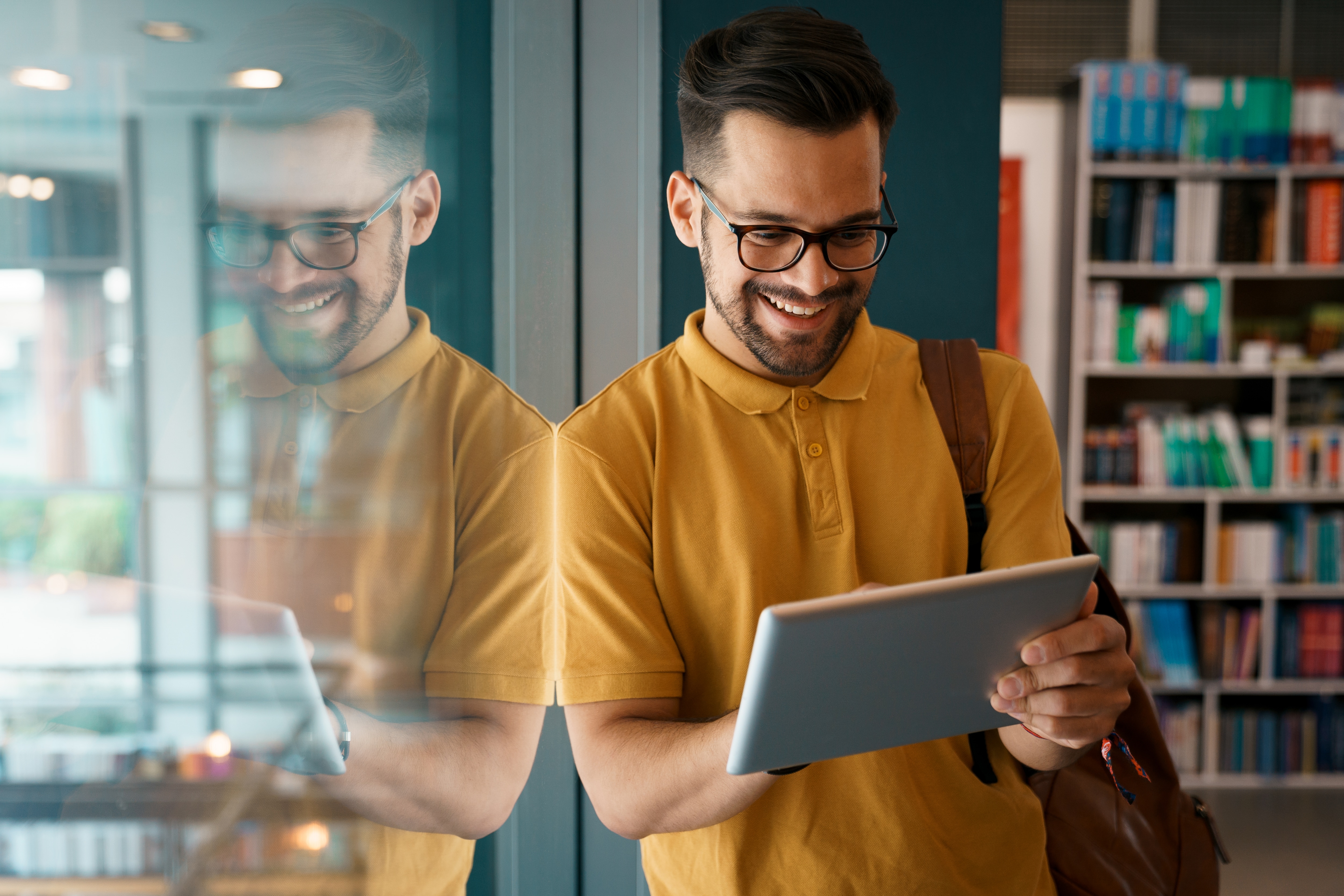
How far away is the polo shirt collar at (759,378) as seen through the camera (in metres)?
1.12

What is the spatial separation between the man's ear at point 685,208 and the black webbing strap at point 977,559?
1.63 feet

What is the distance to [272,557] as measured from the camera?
47 cm

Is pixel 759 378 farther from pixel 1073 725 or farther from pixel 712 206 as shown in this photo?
pixel 1073 725

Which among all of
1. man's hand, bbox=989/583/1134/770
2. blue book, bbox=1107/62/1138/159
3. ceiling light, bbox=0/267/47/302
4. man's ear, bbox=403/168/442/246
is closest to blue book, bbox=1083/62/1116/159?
blue book, bbox=1107/62/1138/159

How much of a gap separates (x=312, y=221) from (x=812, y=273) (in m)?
0.68

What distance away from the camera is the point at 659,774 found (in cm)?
97

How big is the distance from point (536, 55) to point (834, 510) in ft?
2.37

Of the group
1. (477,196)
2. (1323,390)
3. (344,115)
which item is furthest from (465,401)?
(1323,390)

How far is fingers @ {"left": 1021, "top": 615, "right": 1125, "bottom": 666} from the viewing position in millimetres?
860

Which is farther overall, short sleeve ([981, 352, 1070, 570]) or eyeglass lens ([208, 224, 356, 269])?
short sleeve ([981, 352, 1070, 570])

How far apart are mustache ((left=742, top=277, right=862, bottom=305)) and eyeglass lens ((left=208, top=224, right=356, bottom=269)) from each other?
0.61m

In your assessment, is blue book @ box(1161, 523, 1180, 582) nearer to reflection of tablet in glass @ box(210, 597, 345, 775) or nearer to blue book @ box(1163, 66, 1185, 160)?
blue book @ box(1163, 66, 1185, 160)

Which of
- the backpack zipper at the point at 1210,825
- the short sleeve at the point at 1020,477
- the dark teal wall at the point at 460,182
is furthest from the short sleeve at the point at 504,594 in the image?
the backpack zipper at the point at 1210,825

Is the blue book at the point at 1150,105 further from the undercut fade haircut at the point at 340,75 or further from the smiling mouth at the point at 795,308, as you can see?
the undercut fade haircut at the point at 340,75
